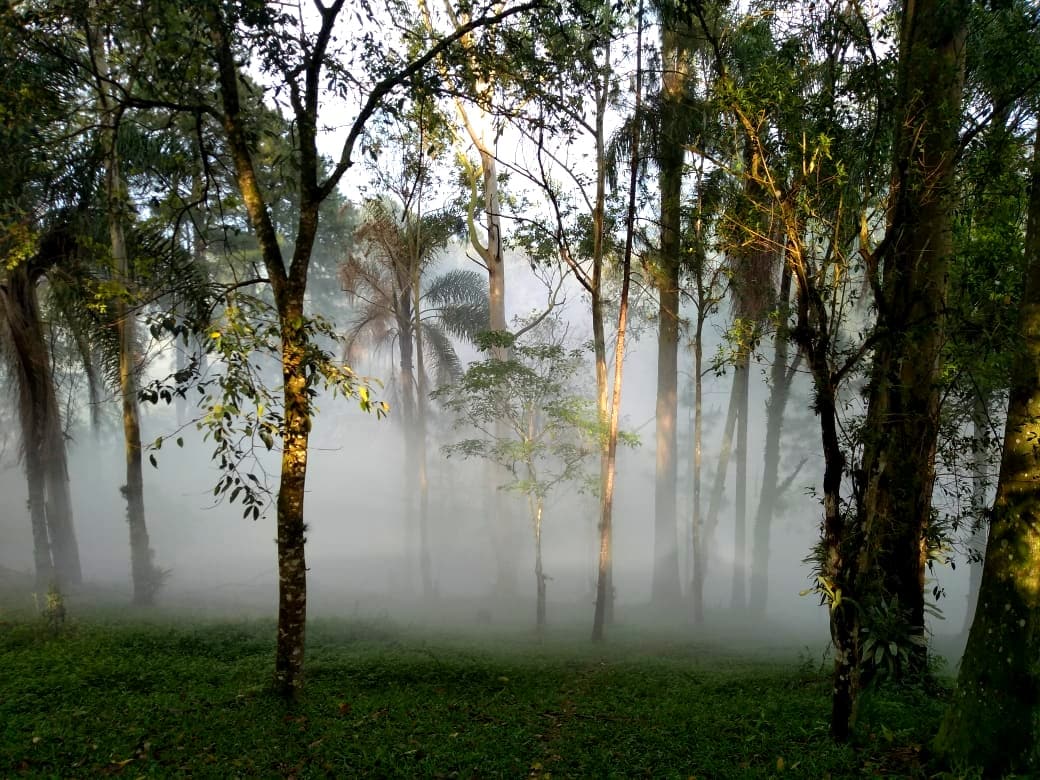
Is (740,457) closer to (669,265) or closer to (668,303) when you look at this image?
(668,303)

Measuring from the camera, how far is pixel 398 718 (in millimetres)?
5762

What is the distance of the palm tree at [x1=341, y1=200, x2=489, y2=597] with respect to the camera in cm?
1948

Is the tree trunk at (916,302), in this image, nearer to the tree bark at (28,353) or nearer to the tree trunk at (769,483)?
the tree trunk at (769,483)

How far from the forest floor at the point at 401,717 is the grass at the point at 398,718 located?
18 mm

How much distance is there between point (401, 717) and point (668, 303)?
13.6m

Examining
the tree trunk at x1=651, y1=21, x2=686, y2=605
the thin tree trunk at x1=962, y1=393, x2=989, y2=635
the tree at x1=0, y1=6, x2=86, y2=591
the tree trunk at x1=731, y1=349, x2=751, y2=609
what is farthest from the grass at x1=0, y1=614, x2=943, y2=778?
the tree trunk at x1=731, y1=349, x2=751, y2=609

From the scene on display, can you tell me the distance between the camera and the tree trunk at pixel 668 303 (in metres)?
13.6

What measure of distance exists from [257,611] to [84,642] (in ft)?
30.3

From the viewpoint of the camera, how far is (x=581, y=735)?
18.7 feet

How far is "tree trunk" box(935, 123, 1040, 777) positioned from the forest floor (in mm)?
478

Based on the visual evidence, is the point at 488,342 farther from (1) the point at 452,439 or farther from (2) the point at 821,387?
(1) the point at 452,439

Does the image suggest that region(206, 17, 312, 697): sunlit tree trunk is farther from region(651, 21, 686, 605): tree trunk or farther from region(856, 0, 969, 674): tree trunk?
region(651, 21, 686, 605): tree trunk

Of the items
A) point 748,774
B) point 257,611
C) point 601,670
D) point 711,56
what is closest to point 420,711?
point 748,774

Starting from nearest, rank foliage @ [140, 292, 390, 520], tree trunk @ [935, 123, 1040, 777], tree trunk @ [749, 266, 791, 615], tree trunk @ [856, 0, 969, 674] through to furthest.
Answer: tree trunk @ [935, 123, 1040, 777], foliage @ [140, 292, 390, 520], tree trunk @ [856, 0, 969, 674], tree trunk @ [749, 266, 791, 615]
